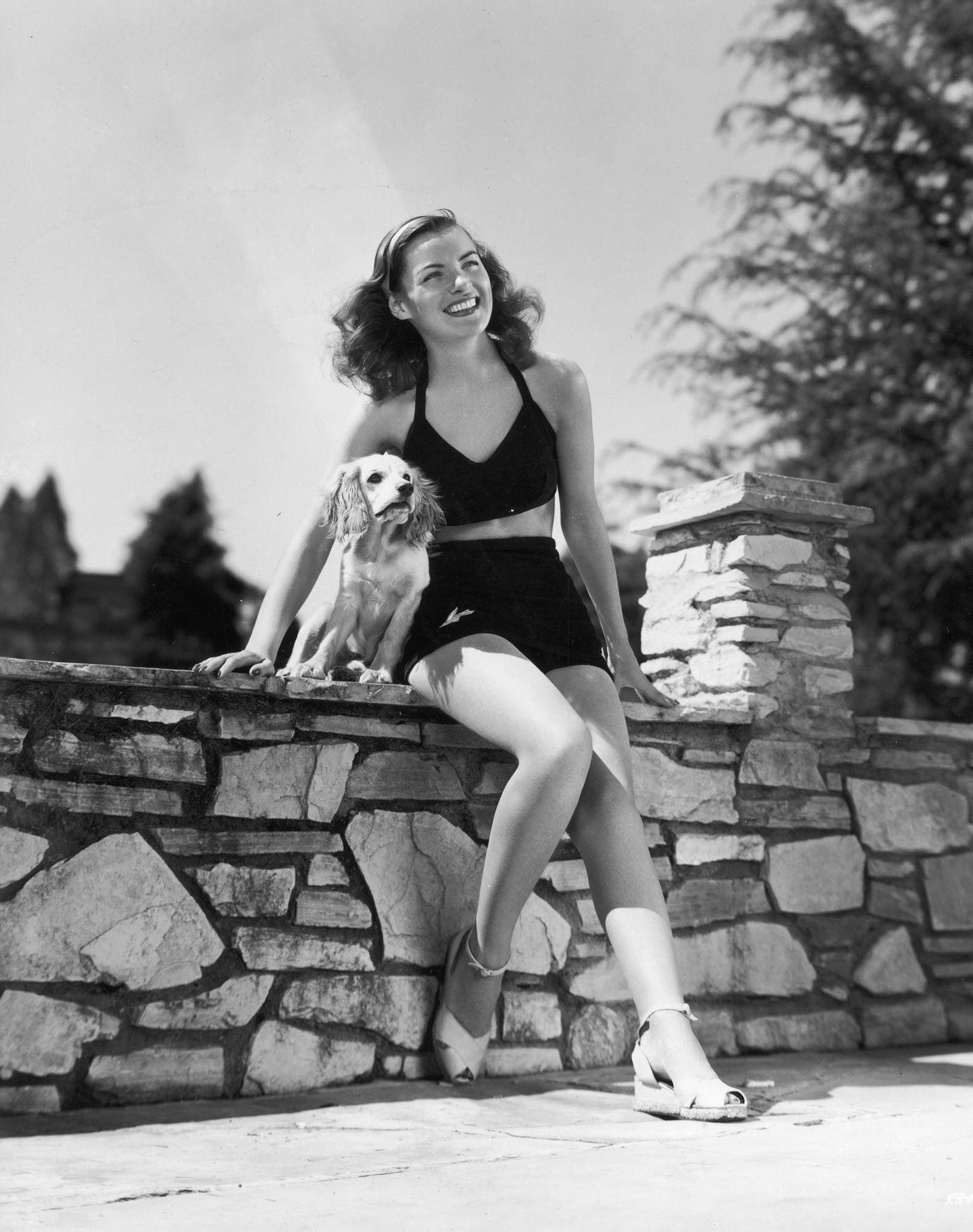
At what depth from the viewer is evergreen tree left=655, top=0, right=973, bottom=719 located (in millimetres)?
12688

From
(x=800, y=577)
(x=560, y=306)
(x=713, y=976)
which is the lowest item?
(x=713, y=976)

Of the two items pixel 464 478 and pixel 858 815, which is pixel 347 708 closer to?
pixel 464 478

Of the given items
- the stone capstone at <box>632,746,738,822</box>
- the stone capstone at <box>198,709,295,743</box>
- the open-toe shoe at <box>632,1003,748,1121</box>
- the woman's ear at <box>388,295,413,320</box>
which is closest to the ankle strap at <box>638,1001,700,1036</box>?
the open-toe shoe at <box>632,1003,748,1121</box>

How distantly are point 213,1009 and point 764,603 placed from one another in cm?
191

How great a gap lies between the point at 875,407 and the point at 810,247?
1821 mm

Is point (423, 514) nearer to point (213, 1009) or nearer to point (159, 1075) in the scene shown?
point (213, 1009)

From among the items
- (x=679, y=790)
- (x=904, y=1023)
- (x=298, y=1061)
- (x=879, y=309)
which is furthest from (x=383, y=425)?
(x=879, y=309)

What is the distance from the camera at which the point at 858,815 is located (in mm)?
3590

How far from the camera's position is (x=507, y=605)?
9.34 feet

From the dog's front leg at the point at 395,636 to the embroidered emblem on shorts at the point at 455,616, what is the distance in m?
0.11

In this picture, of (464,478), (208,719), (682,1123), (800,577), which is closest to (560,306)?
(464,478)

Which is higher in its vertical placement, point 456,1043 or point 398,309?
point 398,309

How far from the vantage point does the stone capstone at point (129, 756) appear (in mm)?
2479

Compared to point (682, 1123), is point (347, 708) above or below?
above
